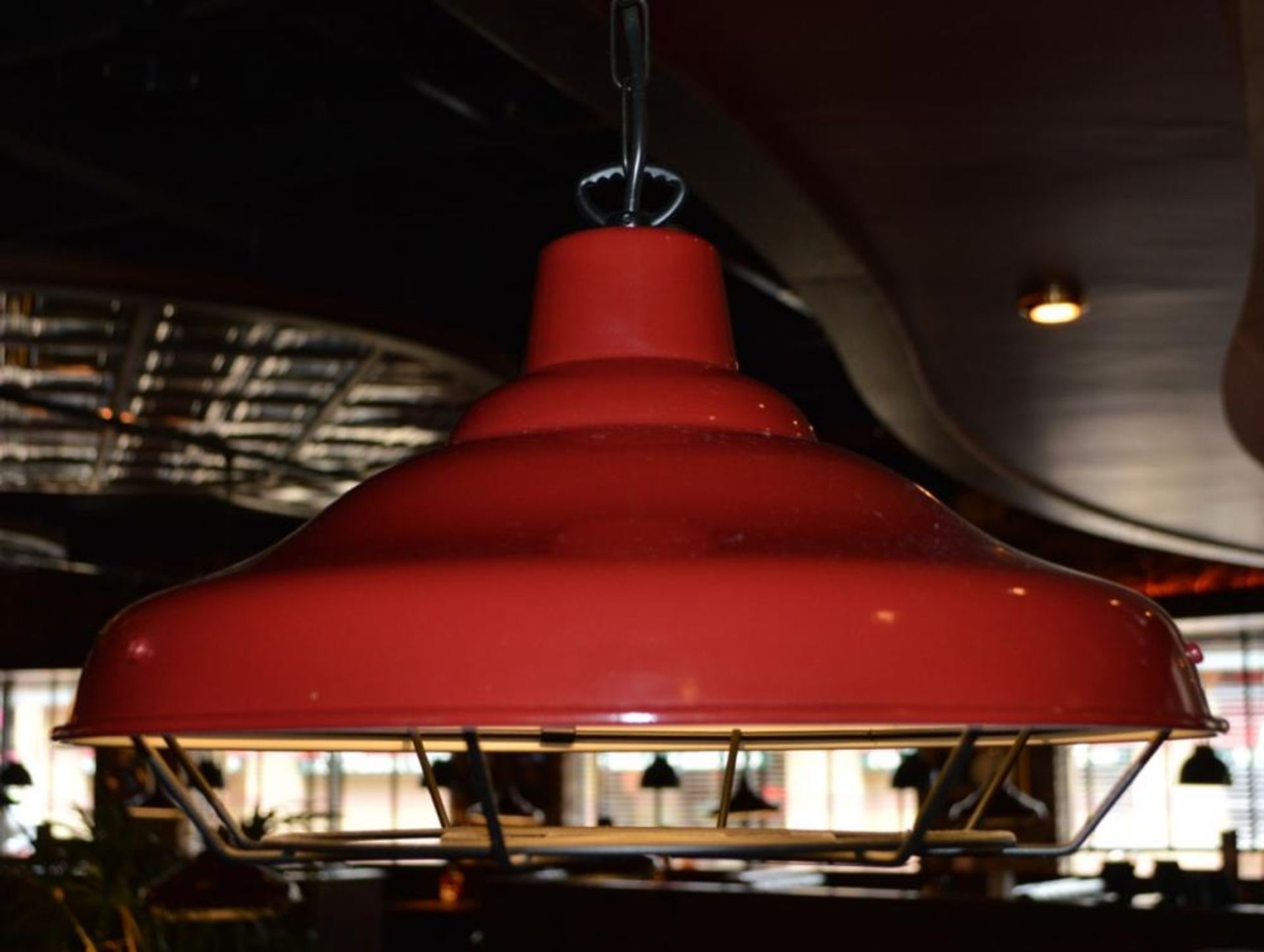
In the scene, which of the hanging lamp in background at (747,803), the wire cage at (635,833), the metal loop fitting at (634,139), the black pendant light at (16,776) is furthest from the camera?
the black pendant light at (16,776)

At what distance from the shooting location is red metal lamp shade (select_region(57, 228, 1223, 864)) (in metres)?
0.57

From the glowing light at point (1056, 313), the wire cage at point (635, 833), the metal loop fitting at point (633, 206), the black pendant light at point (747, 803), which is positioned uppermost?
the glowing light at point (1056, 313)

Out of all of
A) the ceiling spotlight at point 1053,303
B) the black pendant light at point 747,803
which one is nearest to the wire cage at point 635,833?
the ceiling spotlight at point 1053,303

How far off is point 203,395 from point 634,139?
609 centimetres

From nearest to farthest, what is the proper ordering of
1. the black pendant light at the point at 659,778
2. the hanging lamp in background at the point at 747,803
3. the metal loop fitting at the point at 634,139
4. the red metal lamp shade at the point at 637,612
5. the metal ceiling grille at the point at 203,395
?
the red metal lamp shade at the point at 637,612, the metal loop fitting at the point at 634,139, the metal ceiling grille at the point at 203,395, the hanging lamp in background at the point at 747,803, the black pendant light at the point at 659,778

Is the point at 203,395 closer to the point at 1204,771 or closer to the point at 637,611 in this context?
the point at 637,611

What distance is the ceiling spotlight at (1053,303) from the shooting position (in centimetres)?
407

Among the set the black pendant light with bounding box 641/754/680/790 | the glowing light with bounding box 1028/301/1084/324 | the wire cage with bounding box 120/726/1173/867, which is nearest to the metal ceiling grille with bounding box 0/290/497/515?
the glowing light with bounding box 1028/301/1084/324

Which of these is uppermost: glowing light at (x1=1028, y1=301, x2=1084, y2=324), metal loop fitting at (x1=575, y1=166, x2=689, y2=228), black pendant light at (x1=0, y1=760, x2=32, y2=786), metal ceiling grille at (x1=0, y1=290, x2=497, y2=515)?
metal ceiling grille at (x1=0, y1=290, x2=497, y2=515)

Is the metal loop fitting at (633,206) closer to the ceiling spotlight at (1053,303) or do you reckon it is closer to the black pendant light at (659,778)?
the ceiling spotlight at (1053,303)

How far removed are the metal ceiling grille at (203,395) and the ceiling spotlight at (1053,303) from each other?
2252 mm

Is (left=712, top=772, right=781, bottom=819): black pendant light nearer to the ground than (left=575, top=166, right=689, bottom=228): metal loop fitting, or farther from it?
farther from it

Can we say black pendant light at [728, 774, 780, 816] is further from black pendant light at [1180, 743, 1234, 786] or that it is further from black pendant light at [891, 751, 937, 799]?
black pendant light at [1180, 743, 1234, 786]

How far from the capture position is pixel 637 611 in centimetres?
58
